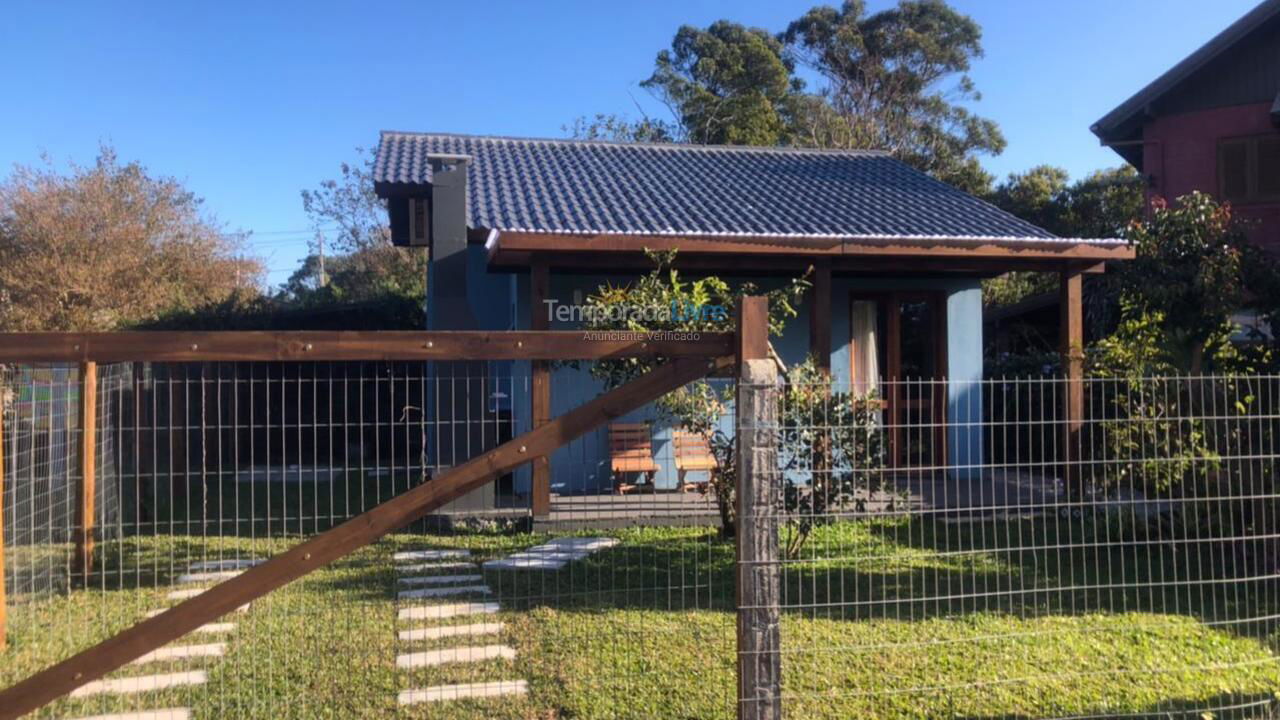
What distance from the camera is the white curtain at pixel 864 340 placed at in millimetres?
10703

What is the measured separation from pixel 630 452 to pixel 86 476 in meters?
4.66

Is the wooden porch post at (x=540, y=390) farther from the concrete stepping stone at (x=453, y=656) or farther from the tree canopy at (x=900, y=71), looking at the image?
the tree canopy at (x=900, y=71)

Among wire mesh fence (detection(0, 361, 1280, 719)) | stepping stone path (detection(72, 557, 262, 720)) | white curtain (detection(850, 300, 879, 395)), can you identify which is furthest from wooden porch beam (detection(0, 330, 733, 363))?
white curtain (detection(850, 300, 879, 395))

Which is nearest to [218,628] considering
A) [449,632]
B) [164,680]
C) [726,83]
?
[164,680]

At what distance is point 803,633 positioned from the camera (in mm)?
5023

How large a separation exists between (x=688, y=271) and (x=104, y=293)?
1354cm

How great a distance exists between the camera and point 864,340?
10.8m

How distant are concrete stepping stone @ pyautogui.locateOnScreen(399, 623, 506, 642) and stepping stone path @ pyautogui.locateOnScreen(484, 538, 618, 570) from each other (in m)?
0.95

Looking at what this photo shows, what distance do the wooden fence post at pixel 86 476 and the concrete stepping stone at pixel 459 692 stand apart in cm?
365

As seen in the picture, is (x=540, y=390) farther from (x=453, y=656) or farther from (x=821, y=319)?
(x=453, y=656)

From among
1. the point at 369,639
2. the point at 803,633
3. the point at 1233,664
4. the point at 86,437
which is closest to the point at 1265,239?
the point at 1233,664

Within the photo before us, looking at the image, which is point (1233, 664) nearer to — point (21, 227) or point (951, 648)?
point (951, 648)

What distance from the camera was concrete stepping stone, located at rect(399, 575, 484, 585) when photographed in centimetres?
629

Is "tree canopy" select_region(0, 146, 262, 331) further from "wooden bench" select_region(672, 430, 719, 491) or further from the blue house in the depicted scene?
"wooden bench" select_region(672, 430, 719, 491)
